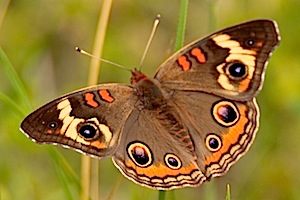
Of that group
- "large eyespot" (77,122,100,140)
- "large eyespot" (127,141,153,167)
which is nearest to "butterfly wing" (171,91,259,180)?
"large eyespot" (127,141,153,167)

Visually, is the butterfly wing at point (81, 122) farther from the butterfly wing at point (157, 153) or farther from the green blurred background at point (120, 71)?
the green blurred background at point (120, 71)

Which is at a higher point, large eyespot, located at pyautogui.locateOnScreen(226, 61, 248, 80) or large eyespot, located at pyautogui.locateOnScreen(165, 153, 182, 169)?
large eyespot, located at pyautogui.locateOnScreen(226, 61, 248, 80)

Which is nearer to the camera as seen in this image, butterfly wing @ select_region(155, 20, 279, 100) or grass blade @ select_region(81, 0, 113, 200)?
butterfly wing @ select_region(155, 20, 279, 100)

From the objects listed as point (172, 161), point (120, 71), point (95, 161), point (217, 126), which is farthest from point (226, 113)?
point (120, 71)

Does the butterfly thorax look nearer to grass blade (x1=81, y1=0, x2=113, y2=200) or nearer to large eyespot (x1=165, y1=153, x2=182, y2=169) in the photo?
large eyespot (x1=165, y1=153, x2=182, y2=169)

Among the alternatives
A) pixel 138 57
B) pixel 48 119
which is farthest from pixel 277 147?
pixel 48 119

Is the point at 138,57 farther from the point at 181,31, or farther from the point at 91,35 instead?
the point at 181,31

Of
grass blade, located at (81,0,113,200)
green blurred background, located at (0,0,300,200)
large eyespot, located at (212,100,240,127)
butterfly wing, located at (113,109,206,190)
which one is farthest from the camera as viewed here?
green blurred background, located at (0,0,300,200)

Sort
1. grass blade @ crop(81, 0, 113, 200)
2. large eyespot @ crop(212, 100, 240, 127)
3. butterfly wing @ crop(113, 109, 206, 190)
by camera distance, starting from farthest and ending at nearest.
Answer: grass blade @ crop(81, 0, 113, 200) → large eyespot @ crop(212, 100, 240, 127) → butterfly wing @ crop(113, 109, 206, 190)
